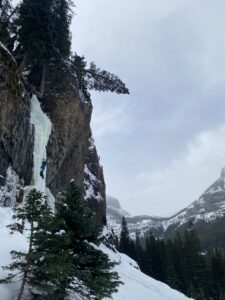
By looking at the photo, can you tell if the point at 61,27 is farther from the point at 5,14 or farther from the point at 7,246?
the point at 7,246

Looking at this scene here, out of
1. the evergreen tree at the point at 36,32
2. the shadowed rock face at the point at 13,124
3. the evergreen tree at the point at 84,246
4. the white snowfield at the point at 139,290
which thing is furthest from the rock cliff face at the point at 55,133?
the evergreen tree at the point at 84,246

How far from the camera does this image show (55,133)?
39812 millimetres

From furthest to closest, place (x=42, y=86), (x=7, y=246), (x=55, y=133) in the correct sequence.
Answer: (x=55, y=133), (x=42, y=86), (x=7, y=246)

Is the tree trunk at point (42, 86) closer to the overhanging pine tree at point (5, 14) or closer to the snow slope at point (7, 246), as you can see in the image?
the overhanging pine tree at point (5, 14)

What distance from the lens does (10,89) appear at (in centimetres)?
3027

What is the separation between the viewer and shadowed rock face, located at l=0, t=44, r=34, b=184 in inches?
1148

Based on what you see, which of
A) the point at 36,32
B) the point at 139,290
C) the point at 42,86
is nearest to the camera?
the point at 139,290

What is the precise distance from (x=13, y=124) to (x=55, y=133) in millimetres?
9644

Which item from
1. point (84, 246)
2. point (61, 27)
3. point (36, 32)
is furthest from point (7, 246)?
point (61, 27)

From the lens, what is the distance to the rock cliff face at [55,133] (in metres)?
29.8

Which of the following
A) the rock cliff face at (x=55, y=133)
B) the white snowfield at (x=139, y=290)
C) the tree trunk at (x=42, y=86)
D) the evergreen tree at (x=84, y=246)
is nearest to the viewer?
the evergreen tree at (x=84, y=246)

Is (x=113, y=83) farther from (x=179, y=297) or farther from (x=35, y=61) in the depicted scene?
(x=179, y=297)

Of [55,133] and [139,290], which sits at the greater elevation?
[55,133]

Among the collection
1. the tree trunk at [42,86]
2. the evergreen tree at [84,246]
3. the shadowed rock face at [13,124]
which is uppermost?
the tree trunk at [42,86]
